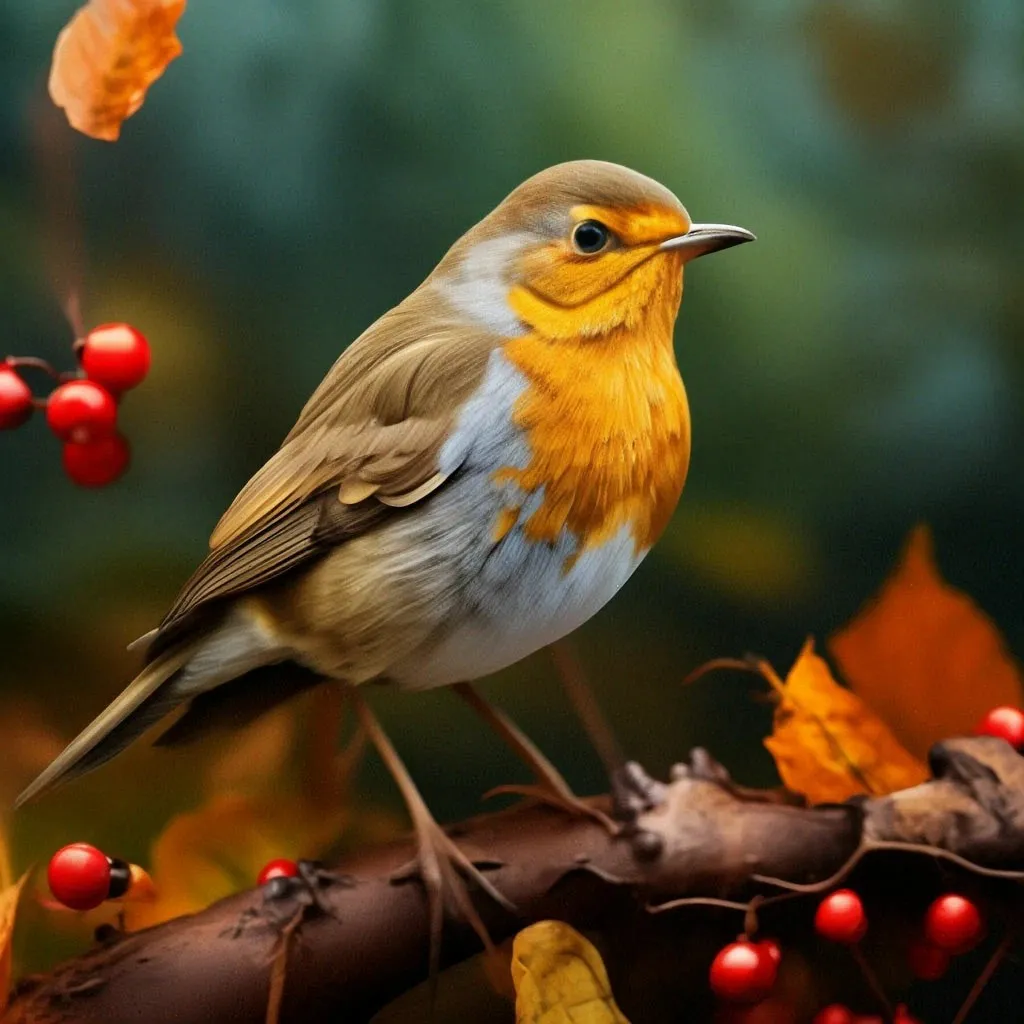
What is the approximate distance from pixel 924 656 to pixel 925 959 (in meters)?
0.24

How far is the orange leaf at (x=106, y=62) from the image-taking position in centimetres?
84

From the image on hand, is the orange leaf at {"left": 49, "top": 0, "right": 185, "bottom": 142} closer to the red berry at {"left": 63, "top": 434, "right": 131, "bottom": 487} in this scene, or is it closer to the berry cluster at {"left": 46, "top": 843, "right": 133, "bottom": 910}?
the red berry at {"left": 63, "top": 434, "right": 131, "bottom": 487}

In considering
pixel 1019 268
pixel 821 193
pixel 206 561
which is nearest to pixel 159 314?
pixel 206 561

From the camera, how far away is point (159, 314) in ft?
2.81

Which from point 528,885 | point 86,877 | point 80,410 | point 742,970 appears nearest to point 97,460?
point 80,410

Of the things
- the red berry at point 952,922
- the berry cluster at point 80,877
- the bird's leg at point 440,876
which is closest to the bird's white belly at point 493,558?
the bird's leg at point 440,876

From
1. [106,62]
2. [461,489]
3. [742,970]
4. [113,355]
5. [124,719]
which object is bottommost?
[742,970]

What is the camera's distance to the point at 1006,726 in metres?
0.96

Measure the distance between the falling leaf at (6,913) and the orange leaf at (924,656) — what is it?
64 cm

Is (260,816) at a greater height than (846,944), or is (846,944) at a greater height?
(260,816)

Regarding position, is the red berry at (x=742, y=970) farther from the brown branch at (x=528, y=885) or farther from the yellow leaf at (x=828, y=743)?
the yellow leaf at (x=828, y=743)

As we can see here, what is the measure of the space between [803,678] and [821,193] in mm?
392

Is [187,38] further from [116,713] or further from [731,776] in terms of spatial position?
[731,776]

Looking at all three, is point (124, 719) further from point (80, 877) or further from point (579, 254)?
point (579, 254)
